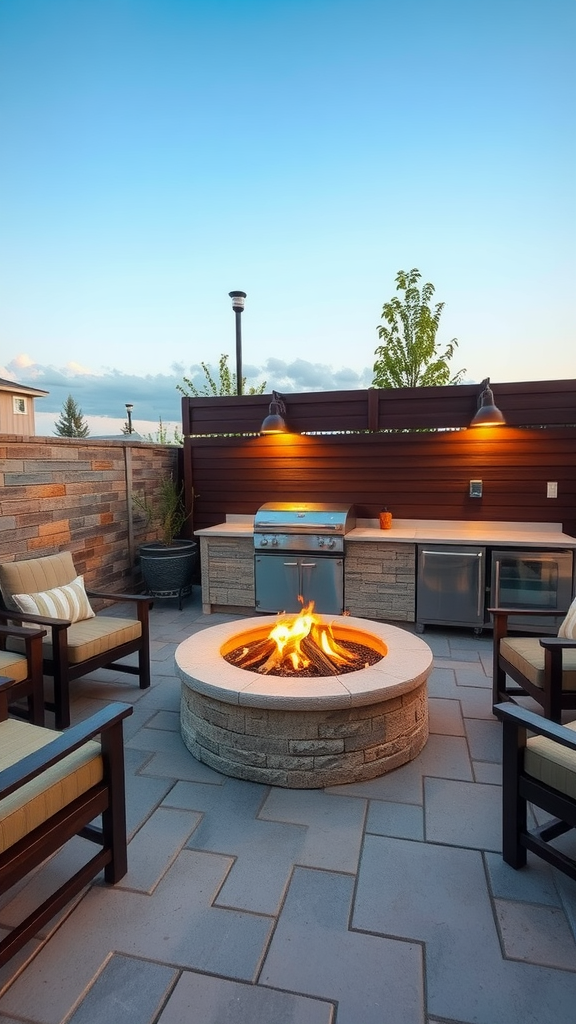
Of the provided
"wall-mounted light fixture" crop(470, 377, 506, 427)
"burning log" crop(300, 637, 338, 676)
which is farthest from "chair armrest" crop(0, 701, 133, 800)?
"wall-mounted light fixture" crop(470, 377, 506, 427)

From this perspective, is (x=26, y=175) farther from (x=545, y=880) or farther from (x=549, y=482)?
(x=545, y=880)

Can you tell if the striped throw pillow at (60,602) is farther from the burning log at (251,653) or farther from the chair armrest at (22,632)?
the burning log at (251,653)

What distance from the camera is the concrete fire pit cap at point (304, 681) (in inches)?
85.2

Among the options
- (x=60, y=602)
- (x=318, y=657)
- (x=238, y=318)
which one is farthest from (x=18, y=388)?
(x=318, y=657)

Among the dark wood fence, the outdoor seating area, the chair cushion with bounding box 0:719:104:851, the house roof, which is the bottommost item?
the outdoor seating area

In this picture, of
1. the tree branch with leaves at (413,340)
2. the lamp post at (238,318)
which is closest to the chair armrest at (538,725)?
the lamp post at (238,318)

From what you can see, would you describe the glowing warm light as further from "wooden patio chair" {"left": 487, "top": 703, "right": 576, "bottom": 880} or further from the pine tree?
the pine tree

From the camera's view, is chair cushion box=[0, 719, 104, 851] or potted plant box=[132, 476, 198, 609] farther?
potted plant box=[132, 476, 198, 609]

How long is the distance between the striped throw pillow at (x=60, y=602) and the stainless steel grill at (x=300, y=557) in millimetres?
1775

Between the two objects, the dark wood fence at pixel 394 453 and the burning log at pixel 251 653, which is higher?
the dark wood fence at pixel 394 453

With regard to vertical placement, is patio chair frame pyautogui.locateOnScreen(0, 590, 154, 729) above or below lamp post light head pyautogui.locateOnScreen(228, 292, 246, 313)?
below

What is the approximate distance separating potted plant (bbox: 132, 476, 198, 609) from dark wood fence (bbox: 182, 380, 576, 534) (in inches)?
13.9

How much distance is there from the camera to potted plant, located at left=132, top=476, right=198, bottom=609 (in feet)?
16.8

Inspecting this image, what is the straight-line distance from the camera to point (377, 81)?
459cm
